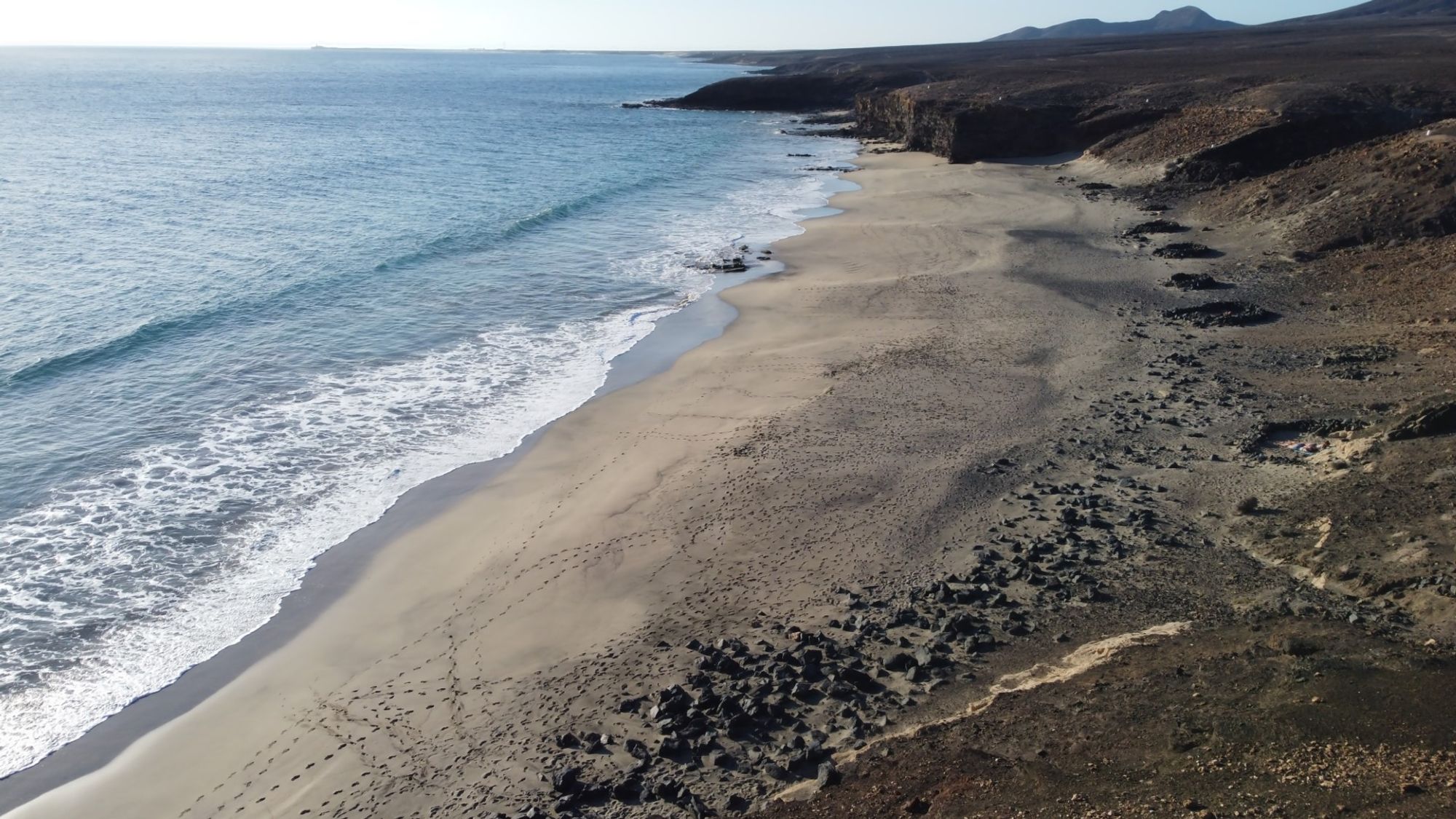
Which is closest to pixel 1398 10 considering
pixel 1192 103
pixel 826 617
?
pixel 1192 103

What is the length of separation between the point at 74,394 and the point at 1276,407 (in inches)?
919

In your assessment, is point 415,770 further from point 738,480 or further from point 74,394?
point 74,394

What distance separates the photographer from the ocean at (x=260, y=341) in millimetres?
13375

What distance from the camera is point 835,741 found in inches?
368

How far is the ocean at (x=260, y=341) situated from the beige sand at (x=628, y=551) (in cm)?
151

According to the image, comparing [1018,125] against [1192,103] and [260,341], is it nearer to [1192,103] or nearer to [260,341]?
[1192,103]

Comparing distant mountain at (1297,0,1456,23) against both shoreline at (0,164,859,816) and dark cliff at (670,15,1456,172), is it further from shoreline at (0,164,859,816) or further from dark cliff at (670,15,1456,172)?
shoreline at (0,164,859,816)

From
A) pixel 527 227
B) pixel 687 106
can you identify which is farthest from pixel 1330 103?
pixel 687 106

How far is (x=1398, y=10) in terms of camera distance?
502 feet

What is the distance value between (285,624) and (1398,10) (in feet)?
626

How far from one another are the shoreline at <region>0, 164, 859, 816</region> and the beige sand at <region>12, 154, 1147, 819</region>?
0.25m

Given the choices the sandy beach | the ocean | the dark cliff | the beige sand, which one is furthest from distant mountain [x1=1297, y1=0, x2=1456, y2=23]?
the sandy beach

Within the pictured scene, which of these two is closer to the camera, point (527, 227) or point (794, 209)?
point (527, 227)

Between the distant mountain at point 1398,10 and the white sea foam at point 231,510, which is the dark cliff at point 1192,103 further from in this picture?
the distant mountain at point 1398,10
